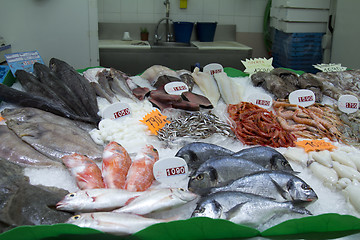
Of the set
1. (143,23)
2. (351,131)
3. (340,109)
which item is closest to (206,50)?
(143,23)

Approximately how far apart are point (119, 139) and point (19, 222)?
0.86 m

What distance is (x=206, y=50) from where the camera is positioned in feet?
16.9

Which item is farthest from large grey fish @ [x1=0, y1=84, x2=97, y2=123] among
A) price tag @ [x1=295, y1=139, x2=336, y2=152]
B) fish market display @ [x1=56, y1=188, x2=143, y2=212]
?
price tag @ [x1=295, y1=139, x2=336, y2=152]

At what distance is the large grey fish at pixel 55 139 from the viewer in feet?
6.10

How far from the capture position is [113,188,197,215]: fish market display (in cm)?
136

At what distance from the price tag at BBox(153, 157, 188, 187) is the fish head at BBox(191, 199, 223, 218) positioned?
0.96 feet

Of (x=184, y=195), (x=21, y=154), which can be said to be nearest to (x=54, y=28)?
(x=21, y=154)

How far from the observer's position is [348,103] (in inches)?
106

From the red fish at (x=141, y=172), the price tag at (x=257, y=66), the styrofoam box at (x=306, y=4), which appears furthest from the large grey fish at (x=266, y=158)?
the styrofoam box at (x=306, y=4)

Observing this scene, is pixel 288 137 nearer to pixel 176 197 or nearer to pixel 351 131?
pixel 351 131

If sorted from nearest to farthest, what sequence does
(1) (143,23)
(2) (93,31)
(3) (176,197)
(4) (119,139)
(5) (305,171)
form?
(3) (176,197), (5) (305,171), (4) (119,139), (2) (93,31), (1) (143,23)

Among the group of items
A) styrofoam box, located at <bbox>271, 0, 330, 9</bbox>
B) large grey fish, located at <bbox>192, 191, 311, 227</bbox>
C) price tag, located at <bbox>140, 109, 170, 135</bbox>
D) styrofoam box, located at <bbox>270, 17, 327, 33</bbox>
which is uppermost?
styrofoam box, located at <bbox>271, 0, 330, 9</bbox>

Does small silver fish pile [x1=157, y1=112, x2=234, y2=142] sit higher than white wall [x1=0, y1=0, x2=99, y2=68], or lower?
lower

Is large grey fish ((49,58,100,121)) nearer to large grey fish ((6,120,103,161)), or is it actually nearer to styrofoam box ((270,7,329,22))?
large grey fish ((6,120,103,161))
